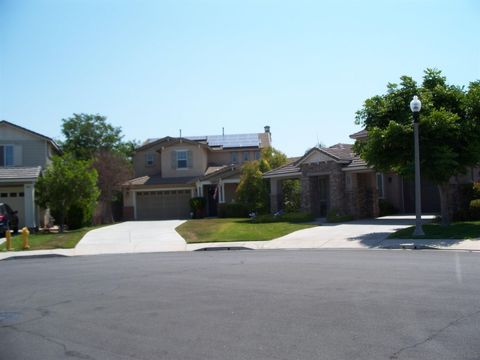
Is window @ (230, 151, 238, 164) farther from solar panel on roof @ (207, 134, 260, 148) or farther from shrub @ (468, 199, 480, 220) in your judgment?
shrub @ (468, 199, 480, 220)

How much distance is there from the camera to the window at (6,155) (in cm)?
3459

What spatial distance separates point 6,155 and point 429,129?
2549cm

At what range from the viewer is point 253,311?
848 cm

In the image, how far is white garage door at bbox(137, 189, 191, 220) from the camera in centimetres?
4316

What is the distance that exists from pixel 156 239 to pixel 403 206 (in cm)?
1500

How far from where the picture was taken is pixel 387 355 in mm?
6062

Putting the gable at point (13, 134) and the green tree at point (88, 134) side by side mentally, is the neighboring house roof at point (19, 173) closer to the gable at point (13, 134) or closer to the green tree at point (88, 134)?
the gable at point (13, 134)

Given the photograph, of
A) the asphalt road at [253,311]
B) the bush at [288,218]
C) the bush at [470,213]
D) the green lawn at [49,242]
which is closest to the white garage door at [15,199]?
the green lawn at [49,242]

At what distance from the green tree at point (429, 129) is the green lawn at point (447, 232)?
0.91m

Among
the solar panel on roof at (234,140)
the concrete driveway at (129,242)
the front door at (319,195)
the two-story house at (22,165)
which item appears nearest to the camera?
the concrete driveway at (129,242)

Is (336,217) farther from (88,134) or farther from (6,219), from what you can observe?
(88,134)

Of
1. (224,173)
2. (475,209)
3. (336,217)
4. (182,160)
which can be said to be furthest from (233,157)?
(475,209)

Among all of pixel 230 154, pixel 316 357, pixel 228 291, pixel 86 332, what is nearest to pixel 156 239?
pixel 228 291

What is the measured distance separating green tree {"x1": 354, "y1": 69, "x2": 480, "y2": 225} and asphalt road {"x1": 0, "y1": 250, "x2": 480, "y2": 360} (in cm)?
647
